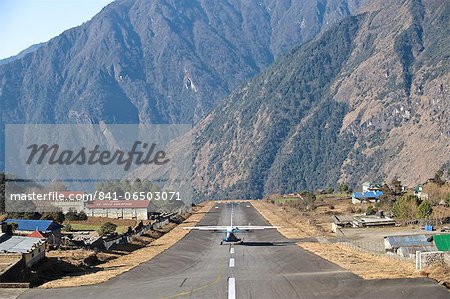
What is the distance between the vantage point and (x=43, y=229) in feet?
221

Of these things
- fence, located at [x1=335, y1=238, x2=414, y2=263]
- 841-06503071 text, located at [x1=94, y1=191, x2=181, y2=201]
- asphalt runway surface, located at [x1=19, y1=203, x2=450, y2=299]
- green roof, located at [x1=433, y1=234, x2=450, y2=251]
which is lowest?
fence, located at [x1=335, y1=238, x2=414, y2=263]

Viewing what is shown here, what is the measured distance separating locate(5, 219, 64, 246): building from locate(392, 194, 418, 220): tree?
56.8 meters

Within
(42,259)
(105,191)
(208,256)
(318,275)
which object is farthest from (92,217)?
(318,275)

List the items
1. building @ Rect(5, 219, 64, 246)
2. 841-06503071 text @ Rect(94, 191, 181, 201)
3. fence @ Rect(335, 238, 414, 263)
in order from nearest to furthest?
fence @ Rect(335, 238, 414, 263)
building @ Rect(5, 219, 64, 246)
841-06503071 text @ Rect(94, 191, 181, 201)

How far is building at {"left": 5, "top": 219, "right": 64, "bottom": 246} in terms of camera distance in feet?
211

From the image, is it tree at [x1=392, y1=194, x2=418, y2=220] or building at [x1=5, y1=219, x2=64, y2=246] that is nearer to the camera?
building at [x1=5, y1=219, x2=64, y2=246]

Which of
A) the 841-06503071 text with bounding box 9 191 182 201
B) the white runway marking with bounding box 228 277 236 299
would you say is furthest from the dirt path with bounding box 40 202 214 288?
the 841-06503071 text with bounding box 9 191 182 201

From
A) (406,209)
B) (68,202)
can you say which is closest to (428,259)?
(406,209)

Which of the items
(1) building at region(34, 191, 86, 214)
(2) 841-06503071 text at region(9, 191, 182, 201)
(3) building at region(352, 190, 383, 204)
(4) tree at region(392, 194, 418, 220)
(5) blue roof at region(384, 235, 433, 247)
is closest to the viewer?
(5) blue roof at region(384, 235, 433, 247)

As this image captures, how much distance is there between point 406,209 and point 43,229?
6016 cm

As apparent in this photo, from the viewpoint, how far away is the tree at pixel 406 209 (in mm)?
103375

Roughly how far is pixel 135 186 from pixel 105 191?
44.0 ft

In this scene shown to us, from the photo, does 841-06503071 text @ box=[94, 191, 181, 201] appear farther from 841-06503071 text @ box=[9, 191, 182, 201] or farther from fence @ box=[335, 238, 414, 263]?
fence @ box=[335, 238, 414, 263]

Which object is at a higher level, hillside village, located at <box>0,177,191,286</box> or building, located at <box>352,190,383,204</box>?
building, located at <box>352,190,383,204</box>
